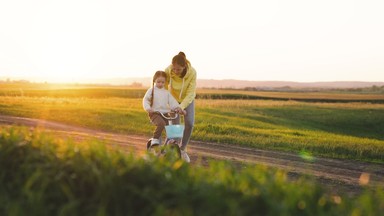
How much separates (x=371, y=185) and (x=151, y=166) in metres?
6.73

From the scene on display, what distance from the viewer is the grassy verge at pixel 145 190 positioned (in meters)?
4.68

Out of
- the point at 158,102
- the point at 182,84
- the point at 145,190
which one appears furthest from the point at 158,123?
the point at 145,190

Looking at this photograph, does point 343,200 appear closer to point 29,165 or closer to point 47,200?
point 47,200

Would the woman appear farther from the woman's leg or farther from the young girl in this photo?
the woman's leg

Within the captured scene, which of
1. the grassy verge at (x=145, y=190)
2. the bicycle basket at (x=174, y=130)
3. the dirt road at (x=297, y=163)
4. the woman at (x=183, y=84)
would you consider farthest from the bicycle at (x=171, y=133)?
the grassy verge at (x=145, y=190)

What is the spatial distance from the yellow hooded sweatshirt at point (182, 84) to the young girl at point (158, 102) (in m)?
0.46

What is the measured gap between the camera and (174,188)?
497 centimetres

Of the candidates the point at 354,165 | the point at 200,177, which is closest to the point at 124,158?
the point at 200,177

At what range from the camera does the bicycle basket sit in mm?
10039

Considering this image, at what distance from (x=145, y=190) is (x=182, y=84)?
6.31 m

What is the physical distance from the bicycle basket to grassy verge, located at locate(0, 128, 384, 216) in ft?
13.6

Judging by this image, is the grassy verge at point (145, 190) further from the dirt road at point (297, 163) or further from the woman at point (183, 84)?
the woman at point (183, 84)

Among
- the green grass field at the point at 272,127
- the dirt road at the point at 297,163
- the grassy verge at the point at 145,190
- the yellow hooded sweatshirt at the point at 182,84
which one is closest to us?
the grassy verge at the point at 145,190

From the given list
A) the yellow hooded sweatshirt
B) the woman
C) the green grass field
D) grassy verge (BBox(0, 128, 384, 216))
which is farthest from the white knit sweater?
the green grass field
